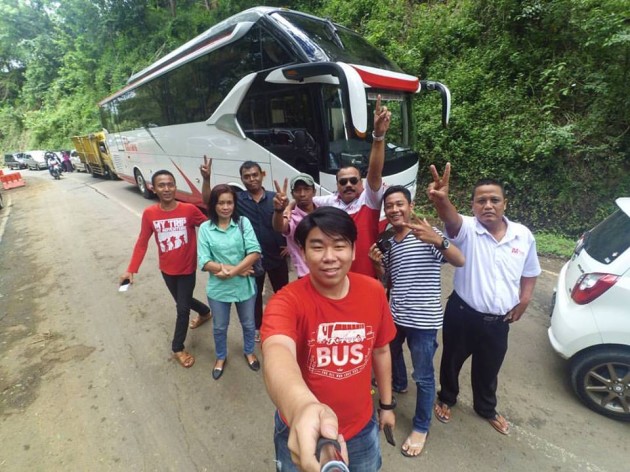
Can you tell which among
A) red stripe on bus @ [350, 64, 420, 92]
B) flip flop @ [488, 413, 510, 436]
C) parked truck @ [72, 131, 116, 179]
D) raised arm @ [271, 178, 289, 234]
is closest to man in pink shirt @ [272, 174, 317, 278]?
raised arm @ [271, 178, 289, 234]

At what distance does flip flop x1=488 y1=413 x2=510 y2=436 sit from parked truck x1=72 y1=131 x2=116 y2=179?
16.4 meters

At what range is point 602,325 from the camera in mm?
2213

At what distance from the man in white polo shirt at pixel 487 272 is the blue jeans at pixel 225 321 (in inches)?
62.6

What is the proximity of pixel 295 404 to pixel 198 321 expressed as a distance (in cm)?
302

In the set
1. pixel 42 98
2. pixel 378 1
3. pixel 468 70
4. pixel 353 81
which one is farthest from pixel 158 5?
pixel 353 81

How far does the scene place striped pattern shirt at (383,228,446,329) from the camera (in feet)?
6.29

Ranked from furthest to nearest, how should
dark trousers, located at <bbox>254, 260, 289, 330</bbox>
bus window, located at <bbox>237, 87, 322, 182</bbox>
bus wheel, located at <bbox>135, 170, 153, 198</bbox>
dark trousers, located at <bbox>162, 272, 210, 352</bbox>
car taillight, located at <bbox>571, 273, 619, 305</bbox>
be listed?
1. bus wheel, located at <bbox>135, 170, 153, 198</bbox>
2. bus window, located at <bbox>237, 87, 322, 182</bbox>
3. dark trousers, located at <bbox>254, 260, 289, 330</bbox>
4. dark trousers, located at <bbox>162, 272, 210, 352</bbox>
5. car taillight, located at <bbox>571, 273, 619, 305</bbox>

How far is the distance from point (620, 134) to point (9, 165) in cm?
3810

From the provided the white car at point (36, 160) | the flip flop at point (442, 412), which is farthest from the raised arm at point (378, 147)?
the white car at point (36, 160)

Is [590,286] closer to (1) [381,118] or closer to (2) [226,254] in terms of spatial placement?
(1) [381,118]

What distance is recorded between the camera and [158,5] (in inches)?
792

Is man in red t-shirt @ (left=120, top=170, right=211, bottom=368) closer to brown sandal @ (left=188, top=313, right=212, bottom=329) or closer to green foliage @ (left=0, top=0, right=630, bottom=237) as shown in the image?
brown sandal @ (left=188, top=313, right=212, bottom=329)

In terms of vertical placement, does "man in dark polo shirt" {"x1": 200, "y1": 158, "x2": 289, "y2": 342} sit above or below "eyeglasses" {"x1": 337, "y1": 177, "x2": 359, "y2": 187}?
below

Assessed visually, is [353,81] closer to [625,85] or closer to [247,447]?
[247,447]
